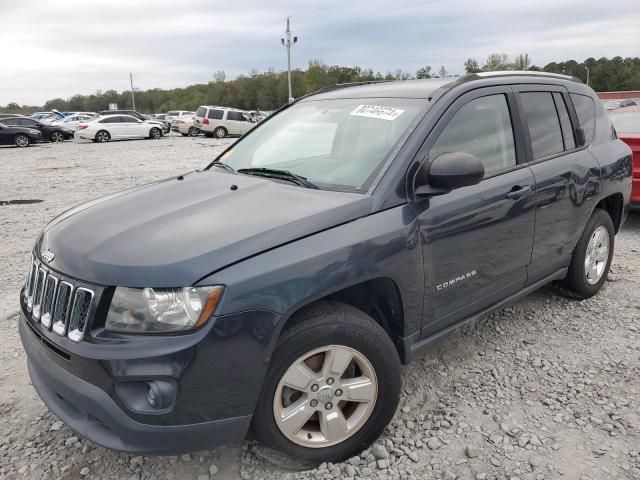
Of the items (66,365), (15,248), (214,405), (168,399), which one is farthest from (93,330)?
(15,248)

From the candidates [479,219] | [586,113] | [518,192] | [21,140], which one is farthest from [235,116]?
[479,219]

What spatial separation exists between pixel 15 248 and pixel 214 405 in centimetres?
521

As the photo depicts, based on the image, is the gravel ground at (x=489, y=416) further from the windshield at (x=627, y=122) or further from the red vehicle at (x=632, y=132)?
the windshield at (x=627, y=122)

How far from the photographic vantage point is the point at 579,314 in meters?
4.10

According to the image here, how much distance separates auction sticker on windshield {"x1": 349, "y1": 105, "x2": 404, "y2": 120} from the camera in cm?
293

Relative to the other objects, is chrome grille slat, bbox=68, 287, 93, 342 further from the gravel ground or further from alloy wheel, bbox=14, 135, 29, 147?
alloy wheel, bbox=14, 135, 29, 147

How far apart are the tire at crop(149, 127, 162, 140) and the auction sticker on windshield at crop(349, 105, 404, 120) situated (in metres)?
26.8

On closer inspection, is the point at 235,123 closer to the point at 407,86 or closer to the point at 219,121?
the point at 219,121

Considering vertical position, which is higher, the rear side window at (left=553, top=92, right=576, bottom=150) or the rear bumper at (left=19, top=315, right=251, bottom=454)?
the rear side window at (left=553, top=92, right=576, bottom=150)

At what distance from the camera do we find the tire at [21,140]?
23.8 metres

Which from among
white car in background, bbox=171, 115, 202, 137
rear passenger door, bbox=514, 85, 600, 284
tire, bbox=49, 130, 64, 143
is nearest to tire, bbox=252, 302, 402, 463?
rear passenger door, bbox=514, 85, 600, 284

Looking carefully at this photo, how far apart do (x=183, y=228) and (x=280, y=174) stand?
33.4 inches

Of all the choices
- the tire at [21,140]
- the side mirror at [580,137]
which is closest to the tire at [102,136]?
the tire at [21,140]

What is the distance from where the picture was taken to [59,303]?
2.18m
